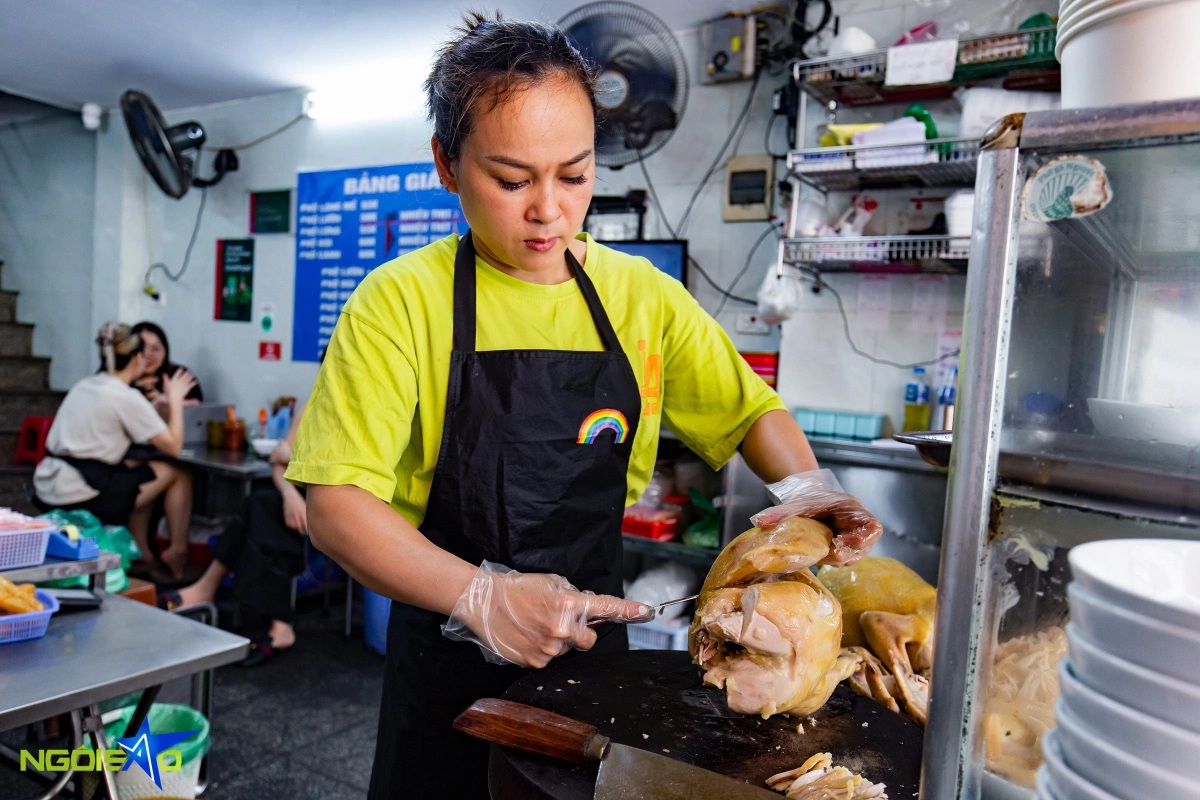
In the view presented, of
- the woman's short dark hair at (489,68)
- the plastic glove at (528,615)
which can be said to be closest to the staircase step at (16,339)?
the woman's short dark hair at (489,68)

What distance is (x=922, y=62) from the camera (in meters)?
3.17

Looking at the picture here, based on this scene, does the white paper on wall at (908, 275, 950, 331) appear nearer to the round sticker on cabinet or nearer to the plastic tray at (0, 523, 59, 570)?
the round sticker on cabinet

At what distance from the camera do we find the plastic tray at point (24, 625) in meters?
1.95

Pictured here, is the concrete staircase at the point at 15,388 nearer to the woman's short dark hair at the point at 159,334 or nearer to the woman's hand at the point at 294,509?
the woman's short dark hair at the point at 159,334

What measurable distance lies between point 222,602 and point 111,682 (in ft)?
11.1

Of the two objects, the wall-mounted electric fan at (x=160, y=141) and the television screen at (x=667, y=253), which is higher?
the wall-mounted electric fan at (x=160, y=141)

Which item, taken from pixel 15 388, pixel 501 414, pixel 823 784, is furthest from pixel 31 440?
pixel 823 784

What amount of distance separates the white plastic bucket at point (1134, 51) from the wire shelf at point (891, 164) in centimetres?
245

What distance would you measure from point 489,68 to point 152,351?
502cm

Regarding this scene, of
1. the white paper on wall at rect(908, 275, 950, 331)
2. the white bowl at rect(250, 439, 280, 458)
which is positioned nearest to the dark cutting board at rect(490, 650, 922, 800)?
the white paper on wall at rect(908, 275, 950, 331)

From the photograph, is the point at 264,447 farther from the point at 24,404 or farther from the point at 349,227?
the point at 24,404

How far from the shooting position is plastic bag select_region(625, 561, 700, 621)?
3793 mm

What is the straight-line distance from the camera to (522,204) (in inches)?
54.2

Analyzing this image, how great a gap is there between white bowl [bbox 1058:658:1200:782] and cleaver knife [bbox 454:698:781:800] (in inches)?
17.6
